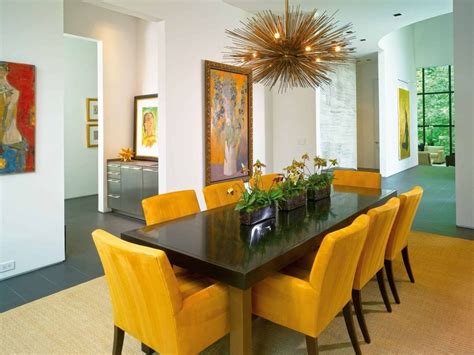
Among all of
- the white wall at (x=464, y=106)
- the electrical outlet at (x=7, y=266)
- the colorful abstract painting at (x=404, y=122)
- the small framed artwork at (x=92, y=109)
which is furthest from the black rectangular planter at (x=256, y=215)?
the colorful abstract painting at (x=404, y=122)

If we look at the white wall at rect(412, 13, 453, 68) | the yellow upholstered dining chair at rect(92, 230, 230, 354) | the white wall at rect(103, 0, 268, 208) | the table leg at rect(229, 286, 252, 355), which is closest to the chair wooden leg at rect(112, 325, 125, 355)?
the yellow upholstered dining chair at rect(92, 230, 230, 354)

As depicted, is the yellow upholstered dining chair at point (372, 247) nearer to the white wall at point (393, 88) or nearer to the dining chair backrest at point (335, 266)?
the dining chair backrest at point (335, 266)

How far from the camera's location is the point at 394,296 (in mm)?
2748

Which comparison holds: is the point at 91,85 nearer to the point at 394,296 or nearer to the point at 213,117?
the point at 213,117

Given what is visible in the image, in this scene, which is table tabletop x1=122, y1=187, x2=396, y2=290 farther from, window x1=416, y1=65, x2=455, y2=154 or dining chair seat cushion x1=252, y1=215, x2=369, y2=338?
window x1=416, y1=65, x2=455, y2=154

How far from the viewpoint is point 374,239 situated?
7.22 ft

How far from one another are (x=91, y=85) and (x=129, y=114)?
174 cm

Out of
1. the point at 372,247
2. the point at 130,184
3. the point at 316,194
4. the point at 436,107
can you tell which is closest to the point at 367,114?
the point at 436,107

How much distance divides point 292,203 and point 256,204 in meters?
0.49

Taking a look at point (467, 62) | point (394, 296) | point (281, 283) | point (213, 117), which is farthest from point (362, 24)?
point (281, 283)

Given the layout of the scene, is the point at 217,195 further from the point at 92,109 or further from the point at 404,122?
the point at 404,122

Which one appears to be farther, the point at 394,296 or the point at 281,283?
the point at 394,296

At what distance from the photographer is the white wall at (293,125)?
620 centimetres

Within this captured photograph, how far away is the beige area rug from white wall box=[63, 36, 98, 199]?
4641mm
